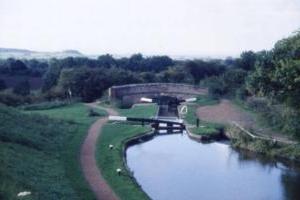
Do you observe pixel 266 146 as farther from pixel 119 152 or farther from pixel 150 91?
pixel 150 91

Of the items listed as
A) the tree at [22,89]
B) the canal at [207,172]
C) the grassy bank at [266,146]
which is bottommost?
the canal at [207,172]

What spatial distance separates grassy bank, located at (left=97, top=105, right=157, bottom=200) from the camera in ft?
66.1

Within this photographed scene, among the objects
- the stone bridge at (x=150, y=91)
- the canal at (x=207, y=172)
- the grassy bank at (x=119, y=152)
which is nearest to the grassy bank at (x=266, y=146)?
the canal at (x=207, y=172)

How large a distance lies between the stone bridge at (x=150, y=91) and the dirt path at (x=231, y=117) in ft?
18.5

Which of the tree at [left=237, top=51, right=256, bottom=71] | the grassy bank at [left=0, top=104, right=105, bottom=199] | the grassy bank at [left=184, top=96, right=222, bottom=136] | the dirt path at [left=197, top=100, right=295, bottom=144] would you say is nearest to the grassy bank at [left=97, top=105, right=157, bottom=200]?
the grassy bank at [left=0, top=104, right=105, bottom=199]

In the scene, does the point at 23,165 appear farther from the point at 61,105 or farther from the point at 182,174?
the point at 61,105

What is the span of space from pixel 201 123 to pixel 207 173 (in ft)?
45.0

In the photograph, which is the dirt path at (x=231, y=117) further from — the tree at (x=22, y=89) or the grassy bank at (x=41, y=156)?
the tree at (x=22, y=89)

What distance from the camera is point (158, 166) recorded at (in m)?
27.4

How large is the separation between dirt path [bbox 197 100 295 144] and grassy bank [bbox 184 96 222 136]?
604 mm

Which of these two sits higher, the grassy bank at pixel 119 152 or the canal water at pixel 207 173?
the grassy bank at pixel 119 152

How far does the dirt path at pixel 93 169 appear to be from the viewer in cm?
1948

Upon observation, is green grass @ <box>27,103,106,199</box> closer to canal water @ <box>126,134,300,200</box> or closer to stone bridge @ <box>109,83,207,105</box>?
canal water @ <box>126,134,300,200</box>

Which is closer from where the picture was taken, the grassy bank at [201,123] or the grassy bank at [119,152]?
the grassy bank at [119,152]
